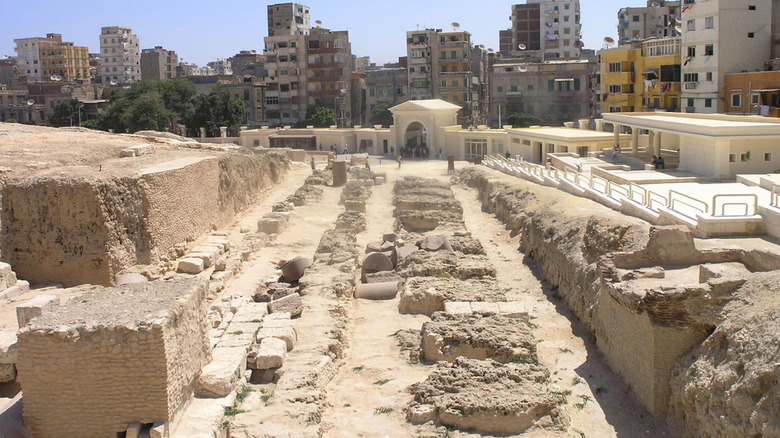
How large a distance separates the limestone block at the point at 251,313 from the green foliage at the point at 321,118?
154ft

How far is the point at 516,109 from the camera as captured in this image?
60.4 metres

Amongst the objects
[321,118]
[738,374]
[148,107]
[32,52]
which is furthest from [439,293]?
[32,52]

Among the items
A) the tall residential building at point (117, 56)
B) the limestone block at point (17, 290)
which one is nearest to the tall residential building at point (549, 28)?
the tall residential building at point (117, 56)

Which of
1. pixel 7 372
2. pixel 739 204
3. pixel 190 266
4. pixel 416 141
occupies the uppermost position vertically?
pixel 416 141

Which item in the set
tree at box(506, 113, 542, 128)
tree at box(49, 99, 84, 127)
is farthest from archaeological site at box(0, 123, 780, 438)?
tree at box(49, 99, 84, 127)

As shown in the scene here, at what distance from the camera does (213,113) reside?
57.3 m

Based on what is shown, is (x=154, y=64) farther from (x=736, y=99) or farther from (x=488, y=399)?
(x=488, y=399)

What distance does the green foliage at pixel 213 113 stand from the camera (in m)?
57.4

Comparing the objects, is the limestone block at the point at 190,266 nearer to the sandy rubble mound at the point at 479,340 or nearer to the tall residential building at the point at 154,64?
the sandy rubble mound at the point at 479,340

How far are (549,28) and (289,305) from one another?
65.4 metres

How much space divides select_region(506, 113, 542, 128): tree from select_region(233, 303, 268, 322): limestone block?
41957mm

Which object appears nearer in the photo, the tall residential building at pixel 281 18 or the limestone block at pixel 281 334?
the limestone block at pixel 281 334

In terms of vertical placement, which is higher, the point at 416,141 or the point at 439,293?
the point at 416,141

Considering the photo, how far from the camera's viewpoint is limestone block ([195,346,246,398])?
11.1 m
